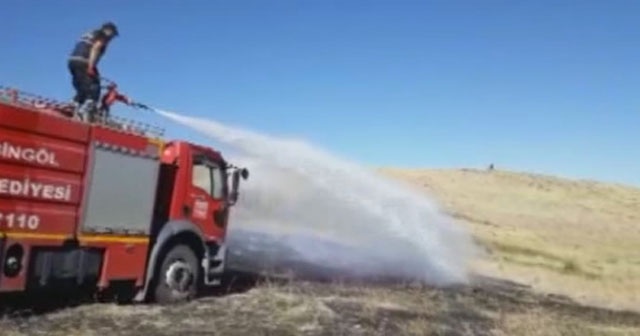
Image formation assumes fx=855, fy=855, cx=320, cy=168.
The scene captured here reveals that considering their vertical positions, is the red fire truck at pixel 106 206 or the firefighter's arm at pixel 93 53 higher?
the firefighter's arm at pixel 93 53

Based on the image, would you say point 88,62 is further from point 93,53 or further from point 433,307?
point 433,307

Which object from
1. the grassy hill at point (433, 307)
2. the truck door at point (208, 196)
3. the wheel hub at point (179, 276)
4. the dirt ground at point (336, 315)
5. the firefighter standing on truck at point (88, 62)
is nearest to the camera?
the dirt ground at point (336, 315)

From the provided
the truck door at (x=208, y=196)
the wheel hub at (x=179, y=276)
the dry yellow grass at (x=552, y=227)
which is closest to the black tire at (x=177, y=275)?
the wheel hub at (x=179, y=276)

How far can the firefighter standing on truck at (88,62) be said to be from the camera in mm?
14797

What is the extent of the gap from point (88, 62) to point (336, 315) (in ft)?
21.0

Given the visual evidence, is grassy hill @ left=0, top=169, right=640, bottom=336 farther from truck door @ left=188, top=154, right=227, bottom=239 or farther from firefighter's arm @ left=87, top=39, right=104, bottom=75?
firefighter's arm @ left=87, top=39, right=104, bottom=75

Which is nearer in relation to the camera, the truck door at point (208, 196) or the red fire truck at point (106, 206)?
the red fire truck at point (106, 206)

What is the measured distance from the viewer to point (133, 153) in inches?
569

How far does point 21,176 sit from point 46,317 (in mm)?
2319

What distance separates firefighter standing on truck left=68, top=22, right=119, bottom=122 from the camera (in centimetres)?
1480

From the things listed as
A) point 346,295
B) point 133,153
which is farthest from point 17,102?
point 346,295

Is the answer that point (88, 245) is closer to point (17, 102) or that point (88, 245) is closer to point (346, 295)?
point (17, 102)

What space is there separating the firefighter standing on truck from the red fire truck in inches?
23.5

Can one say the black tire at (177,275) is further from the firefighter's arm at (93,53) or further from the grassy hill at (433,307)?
the firefighter's arm at (93,53)
